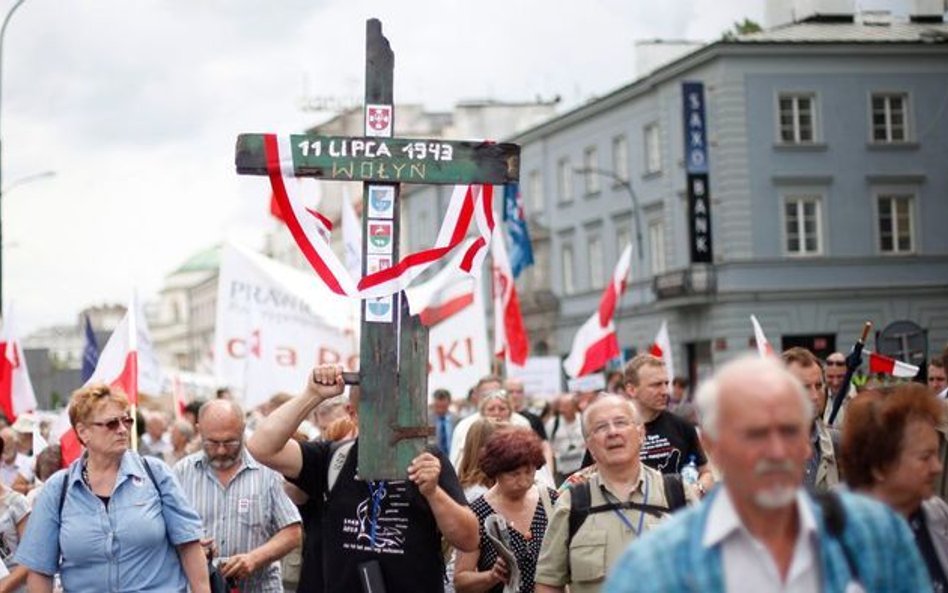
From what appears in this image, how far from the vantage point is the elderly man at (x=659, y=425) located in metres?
9.95

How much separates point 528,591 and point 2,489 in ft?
8.71

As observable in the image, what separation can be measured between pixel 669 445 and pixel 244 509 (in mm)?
2446

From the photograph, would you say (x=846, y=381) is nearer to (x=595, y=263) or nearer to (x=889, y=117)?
(x=889, y=117)

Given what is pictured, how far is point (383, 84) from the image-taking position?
26.5 ft

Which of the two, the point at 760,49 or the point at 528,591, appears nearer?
the point at 528,591

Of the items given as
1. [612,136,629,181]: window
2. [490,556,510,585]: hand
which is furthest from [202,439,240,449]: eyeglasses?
[612,136,629,181]: window

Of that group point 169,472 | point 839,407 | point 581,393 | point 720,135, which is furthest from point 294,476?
point 720,135

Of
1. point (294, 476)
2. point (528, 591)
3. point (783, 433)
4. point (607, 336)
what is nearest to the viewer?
point (783, 433)

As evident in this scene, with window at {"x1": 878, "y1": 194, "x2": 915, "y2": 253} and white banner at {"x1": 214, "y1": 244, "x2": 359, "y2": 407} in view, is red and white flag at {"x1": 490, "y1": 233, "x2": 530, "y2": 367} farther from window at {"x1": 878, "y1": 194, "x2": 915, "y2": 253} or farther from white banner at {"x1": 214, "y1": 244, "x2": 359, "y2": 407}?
window at {"x1": 878, "y1": 194, "x2": 915, "y2": 253}

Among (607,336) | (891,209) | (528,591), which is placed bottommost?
(528,591)

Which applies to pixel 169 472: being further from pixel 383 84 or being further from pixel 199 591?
pixel 383 84

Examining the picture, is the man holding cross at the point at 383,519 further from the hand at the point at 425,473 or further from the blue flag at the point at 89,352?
the blue flag at the point at 89,352

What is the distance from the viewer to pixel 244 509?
9023 millimetres

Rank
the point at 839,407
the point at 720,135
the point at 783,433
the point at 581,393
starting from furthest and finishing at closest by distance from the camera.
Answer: the point at 720,135, the point at 581,393, the point at 839,407, the point at 783,433
